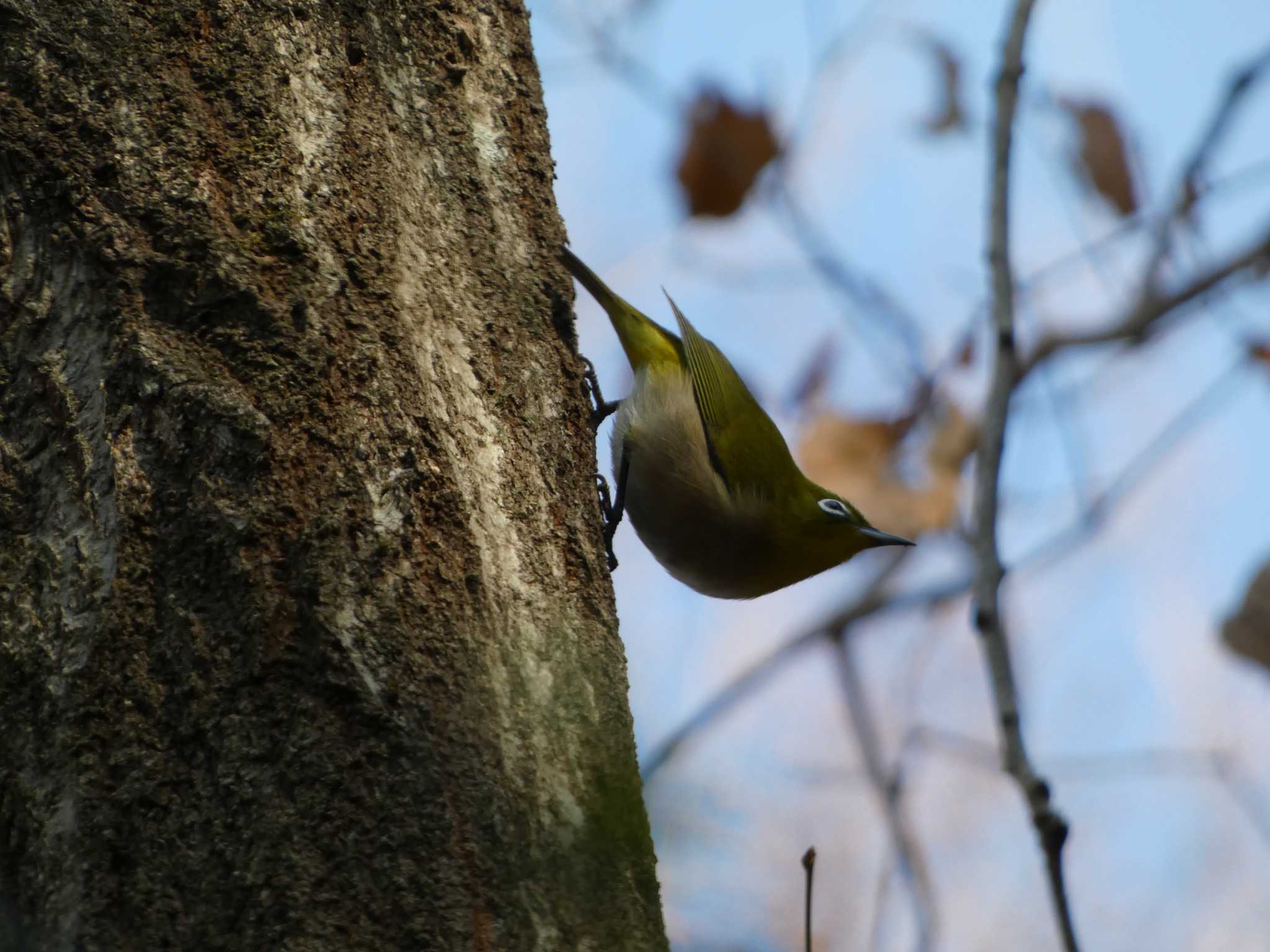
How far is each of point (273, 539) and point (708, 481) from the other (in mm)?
2783

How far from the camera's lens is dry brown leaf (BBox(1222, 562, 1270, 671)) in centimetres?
361

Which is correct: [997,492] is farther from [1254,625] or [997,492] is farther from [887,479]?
[887,479]

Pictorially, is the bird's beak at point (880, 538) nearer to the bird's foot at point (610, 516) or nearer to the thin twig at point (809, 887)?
the bird's foot at point (610, 516)

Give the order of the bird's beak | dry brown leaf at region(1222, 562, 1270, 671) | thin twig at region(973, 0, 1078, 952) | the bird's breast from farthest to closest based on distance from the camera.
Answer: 1. the bird's beak
2. the bird's breast
3. dry brown leaf at region(1222, 562, 1270, 671)
4. thin twig at region(973, 0, 1078, 952)

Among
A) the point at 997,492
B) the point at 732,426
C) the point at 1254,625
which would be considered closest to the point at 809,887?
the point at 997,492

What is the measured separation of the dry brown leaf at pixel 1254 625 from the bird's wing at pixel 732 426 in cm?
175

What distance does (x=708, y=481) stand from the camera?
4.43m

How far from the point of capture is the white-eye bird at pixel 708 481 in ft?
14.4

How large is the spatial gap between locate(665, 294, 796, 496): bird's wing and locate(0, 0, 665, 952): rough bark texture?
2.31 m

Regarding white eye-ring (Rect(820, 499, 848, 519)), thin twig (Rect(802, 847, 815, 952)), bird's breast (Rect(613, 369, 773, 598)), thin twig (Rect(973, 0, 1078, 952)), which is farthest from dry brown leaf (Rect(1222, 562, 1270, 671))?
thin twig (Rect(802, 847, 815, 952))

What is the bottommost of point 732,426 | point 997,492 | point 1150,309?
point 997,492

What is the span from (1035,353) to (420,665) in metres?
5.83

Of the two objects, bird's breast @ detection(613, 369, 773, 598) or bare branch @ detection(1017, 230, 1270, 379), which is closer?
bird's breast @ detection(613, 369, 773, 598)

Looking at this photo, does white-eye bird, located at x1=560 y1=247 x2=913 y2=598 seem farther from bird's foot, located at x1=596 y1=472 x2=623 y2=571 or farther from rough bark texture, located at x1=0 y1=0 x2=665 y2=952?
rough bark texture, located at x1=0 y1=0 x2=665 y2=952
